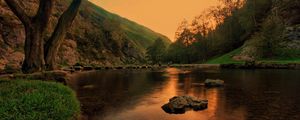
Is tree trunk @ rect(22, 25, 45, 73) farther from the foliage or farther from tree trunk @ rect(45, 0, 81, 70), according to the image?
the foliage

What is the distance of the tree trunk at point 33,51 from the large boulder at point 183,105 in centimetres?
1288

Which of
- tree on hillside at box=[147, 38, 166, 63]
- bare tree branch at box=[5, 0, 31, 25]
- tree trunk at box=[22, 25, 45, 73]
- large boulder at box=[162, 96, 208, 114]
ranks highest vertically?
tree on hillside at box=[147, 38, 166, 63]

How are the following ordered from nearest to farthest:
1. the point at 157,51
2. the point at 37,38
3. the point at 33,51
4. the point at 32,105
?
the point at 32,105, the point at 33,51, the point at 37,38, the point at 157,51

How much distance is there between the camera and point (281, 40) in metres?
90.1

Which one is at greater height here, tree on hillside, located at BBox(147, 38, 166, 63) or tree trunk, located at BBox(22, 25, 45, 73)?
tree on hillside, located at BBox(147, 38, 166, 63)

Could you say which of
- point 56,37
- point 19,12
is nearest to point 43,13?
point 19,12

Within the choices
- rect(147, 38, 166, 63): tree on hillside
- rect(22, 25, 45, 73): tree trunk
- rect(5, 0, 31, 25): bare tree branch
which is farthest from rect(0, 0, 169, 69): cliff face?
rect(22, 25, 45, 73): tree trunk

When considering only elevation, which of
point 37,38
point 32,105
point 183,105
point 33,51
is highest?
point 37,38

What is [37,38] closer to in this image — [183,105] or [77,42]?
[183,105]

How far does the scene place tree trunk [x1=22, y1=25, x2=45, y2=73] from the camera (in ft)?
81.4

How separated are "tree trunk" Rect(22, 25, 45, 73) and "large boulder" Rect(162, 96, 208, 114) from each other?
12.9 m

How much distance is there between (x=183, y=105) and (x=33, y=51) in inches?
586

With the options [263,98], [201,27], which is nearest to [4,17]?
[263,98]

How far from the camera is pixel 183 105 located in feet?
60.7
